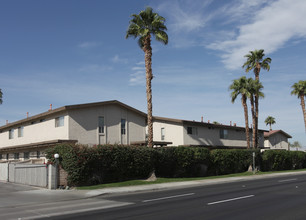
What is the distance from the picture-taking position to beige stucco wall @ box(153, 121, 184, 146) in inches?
1458

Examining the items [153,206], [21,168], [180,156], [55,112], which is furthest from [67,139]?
[153,206]

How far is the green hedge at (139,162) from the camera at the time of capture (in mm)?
20203

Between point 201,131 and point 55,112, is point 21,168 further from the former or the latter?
point 201,131

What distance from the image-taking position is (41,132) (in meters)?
31.7

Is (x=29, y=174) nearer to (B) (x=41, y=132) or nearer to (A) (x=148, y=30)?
(B) (x=41, y=132)

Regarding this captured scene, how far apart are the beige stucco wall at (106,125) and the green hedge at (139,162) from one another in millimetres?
4793

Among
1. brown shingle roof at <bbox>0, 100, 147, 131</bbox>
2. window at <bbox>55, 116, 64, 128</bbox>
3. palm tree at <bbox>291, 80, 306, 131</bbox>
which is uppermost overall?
palm tree at <bbox>291, 80, 306, 131</bbox>

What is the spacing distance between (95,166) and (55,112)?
10230 millimetres

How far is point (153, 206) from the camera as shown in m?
12.4

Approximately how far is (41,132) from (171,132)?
1534cm

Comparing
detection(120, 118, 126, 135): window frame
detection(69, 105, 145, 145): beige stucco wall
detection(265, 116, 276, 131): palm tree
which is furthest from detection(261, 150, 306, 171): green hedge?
detection(265, 116, 276, 131): palm tree

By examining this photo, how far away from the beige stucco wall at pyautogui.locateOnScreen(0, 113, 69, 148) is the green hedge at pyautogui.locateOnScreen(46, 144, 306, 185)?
24.4 ft

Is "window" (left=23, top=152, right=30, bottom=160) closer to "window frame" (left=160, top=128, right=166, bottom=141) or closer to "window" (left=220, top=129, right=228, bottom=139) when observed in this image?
"window frame" (left=160, top=128, right=166, bottom=141)

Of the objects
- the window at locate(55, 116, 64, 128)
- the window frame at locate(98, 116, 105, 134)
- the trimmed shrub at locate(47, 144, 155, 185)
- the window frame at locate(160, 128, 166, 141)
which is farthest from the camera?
the window frame at locate(160, 128, 166, 141)
